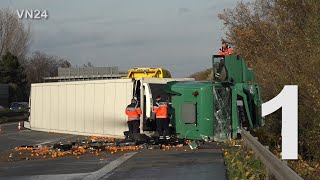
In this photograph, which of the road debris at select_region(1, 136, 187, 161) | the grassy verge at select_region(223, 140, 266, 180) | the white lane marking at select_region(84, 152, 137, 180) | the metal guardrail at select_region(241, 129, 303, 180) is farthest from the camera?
the road debris at select_region(1, 136, 187, 161)

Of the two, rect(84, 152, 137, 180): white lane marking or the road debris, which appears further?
the road debris

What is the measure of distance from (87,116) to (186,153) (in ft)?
32.1

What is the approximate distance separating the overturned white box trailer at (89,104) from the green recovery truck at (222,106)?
124 inches

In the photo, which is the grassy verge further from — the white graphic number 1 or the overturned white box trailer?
the overturned white box trailer

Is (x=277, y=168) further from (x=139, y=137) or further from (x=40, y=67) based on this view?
(x=40, y=67)

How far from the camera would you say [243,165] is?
11.2 m

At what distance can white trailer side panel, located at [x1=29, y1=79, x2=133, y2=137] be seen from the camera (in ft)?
71.2

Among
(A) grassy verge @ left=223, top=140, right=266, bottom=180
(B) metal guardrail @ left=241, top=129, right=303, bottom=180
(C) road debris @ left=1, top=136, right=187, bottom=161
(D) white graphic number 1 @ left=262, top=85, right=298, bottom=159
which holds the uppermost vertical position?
(D) white graphic number 1 @ left=262, top=85, right=298, bottom=159

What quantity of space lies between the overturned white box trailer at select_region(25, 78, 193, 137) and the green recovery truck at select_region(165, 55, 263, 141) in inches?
124

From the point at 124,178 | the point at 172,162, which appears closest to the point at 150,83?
the point at 172,162

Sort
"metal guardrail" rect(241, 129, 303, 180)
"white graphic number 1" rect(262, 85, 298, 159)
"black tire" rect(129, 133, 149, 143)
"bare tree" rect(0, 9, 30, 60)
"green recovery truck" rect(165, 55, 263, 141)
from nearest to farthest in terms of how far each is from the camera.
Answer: "white graphic number 1" rect(262, 85, 298, 159), "metal guardrail" rect(241, 129, 303, 180), "green recovery truck" rect(165, 55, 263, 141), "black tire" rect(129, 133, 149, 143), "bare tree" rect(0, 9, 30, 60)

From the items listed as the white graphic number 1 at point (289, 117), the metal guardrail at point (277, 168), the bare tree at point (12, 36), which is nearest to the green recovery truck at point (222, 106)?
the metal guardrail at point (277, 168)

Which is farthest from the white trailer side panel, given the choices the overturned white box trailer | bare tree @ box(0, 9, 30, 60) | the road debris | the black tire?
bare tree @ box(0, 9, 30, 60)

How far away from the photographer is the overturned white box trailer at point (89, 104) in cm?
1992
